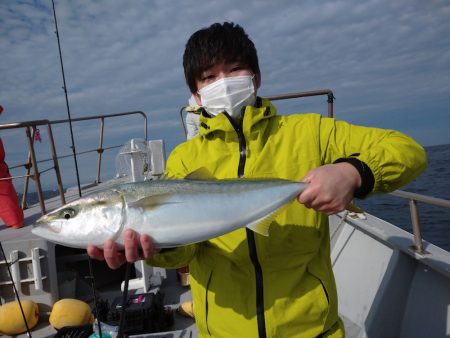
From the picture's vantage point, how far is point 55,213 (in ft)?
6.47

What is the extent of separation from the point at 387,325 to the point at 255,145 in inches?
120

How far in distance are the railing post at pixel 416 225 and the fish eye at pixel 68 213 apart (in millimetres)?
3221

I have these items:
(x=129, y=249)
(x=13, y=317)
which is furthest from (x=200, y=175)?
(x=13, y=317)

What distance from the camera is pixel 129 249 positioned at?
1.76 metres

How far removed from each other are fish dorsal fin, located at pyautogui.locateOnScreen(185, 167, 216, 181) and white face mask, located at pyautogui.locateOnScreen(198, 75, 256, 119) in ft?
1.66

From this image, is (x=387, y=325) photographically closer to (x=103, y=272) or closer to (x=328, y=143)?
(x=328, y=143)

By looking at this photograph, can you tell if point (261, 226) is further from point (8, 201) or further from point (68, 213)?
point (8, 201)

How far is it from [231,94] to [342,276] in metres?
3.58

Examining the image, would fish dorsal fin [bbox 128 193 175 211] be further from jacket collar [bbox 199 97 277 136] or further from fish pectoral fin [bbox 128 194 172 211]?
jacket collar [bbox 199 97 277 136]

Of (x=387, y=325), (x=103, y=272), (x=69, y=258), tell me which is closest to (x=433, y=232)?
(x=387, y=325)

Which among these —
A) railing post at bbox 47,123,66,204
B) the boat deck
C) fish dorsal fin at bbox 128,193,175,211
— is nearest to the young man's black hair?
fish dorsal fin at bbox 128,193,175,211

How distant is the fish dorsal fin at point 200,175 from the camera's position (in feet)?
6.42

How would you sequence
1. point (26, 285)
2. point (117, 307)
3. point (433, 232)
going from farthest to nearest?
point (433, 232) → point (26, 285) → point (117, 307)

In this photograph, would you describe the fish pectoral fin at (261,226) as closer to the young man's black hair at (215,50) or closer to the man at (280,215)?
the man at (280,215)
